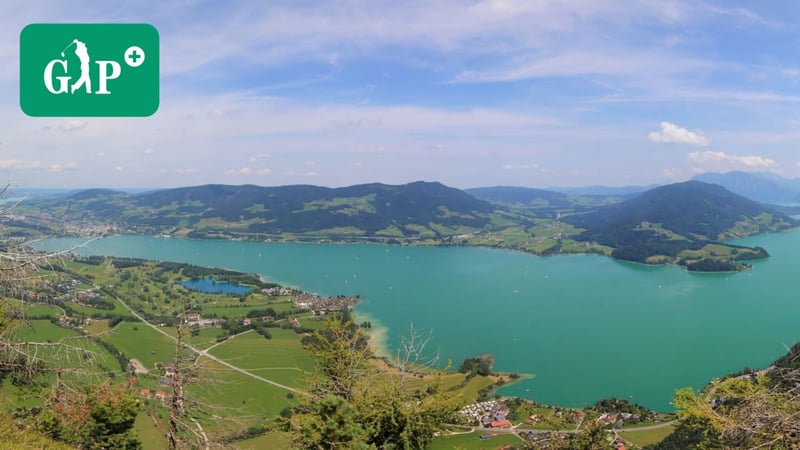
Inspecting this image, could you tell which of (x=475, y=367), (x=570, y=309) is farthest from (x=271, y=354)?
(x=570, y=309)

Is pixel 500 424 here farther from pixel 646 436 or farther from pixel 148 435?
pixel 148 435

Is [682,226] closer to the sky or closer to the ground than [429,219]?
closer to the ground

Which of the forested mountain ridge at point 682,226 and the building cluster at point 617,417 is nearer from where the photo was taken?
the building cluster at point 617,417

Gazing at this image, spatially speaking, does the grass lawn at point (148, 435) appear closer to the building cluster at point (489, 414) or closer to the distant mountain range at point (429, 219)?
the building cluster at point (489, 414)

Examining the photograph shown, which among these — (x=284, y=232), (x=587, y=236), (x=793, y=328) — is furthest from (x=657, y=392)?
(x=284, y=232)

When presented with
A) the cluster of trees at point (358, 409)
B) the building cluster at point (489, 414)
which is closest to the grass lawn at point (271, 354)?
the building cluster at point (489, 414)

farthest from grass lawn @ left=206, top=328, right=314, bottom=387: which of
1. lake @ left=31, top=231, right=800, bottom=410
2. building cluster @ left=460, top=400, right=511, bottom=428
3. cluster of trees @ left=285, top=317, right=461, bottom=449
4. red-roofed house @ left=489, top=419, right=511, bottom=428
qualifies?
cluster of trees @ left=285, top=317, right=461, bottom=449

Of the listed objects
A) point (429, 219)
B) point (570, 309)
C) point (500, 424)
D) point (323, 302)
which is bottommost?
point (500, 424)
